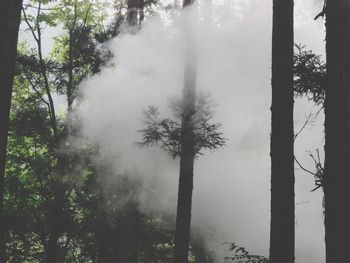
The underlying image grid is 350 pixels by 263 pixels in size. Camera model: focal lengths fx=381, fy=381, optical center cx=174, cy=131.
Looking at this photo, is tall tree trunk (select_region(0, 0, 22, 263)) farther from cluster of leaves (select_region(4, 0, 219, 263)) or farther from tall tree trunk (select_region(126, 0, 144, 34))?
tall tree trunk (select_region(126, 0, 144, 34))

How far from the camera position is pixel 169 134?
9.20 meters

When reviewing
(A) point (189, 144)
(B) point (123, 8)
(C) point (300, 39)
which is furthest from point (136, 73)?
(C) point (300, 39)

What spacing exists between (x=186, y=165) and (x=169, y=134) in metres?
1.01

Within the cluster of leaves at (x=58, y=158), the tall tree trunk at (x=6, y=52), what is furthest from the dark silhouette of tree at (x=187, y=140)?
the tall tree trunk at (x=6, y=52)

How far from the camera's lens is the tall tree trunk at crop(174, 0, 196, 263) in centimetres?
830

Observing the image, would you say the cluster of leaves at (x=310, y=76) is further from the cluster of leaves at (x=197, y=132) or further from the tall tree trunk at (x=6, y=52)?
the tall tree trunk at (x=6, y=52)

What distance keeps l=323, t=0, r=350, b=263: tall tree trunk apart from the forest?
11 millimetres

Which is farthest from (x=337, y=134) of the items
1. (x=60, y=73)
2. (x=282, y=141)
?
(x=60, y=73)

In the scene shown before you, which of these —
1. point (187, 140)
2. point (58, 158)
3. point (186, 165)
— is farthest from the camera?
point (58, 158)

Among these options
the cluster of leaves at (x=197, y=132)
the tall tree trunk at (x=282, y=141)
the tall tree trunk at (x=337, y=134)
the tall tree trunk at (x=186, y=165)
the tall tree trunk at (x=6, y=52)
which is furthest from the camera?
the cluster of leaves at (x=197, y=132)

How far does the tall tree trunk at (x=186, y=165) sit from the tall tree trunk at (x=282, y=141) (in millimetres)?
3551

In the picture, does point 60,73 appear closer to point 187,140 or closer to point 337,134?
point 187,140

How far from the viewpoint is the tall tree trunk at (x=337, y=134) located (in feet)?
11.6

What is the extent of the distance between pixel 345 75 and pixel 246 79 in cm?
1045
